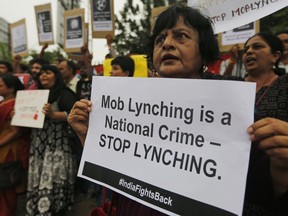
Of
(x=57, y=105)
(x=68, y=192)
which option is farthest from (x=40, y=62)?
(x=68, y=192)

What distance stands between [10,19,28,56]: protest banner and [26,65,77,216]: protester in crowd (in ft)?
9.08

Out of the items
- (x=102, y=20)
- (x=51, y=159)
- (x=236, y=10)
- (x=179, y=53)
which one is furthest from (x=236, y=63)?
(x=179, y=53)

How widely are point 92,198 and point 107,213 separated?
3.15 meters

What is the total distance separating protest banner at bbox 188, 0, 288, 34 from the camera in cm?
183

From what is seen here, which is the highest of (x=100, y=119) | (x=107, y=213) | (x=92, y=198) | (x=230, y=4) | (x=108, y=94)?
(x=230, y=4)

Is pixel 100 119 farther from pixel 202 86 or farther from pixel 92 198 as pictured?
pixel 92 198

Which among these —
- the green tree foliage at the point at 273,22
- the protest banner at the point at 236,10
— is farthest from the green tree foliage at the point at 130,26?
the protest banner at the point at 236,10

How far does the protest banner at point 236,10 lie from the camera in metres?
1.83

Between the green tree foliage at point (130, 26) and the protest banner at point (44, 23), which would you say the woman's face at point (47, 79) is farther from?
the green tree foliage at point (130, 26)

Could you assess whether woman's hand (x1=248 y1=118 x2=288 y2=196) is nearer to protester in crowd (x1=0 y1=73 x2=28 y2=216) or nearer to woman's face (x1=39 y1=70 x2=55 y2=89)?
woman's face (x1=39 y1=70 x2=55 y2=89)

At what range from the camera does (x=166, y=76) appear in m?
1.26

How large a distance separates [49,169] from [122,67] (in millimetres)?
1254

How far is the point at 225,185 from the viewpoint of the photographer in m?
0.89

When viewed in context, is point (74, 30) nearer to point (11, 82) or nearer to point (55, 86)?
point (11, 82)
